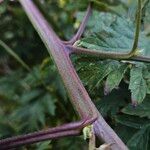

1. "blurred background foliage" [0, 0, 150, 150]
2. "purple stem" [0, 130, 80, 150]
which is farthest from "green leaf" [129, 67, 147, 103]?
"purple stem" [0, 130, 80, 150]

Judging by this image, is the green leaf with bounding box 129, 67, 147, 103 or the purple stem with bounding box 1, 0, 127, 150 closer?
the purple stem with bounding box 1, 0, 127, 150

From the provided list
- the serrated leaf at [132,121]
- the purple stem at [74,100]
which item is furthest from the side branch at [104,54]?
the serrated leaf at [132,121]

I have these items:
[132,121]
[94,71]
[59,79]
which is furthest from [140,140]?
[59,79]

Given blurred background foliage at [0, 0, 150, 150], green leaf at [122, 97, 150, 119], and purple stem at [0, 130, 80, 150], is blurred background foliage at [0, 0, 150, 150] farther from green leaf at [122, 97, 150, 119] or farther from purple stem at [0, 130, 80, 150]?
purple stem at [0, 130, 80, 150]

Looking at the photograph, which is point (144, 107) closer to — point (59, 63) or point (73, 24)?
point (59, 63)

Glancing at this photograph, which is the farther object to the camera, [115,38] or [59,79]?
[59,79]

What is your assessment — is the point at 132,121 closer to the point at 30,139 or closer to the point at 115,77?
the point at 115,77

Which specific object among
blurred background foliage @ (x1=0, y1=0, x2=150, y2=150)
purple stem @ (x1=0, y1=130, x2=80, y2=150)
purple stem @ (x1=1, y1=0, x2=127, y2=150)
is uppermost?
purple stem @ (x1=1, y1=0, x2=127, y2=150)
